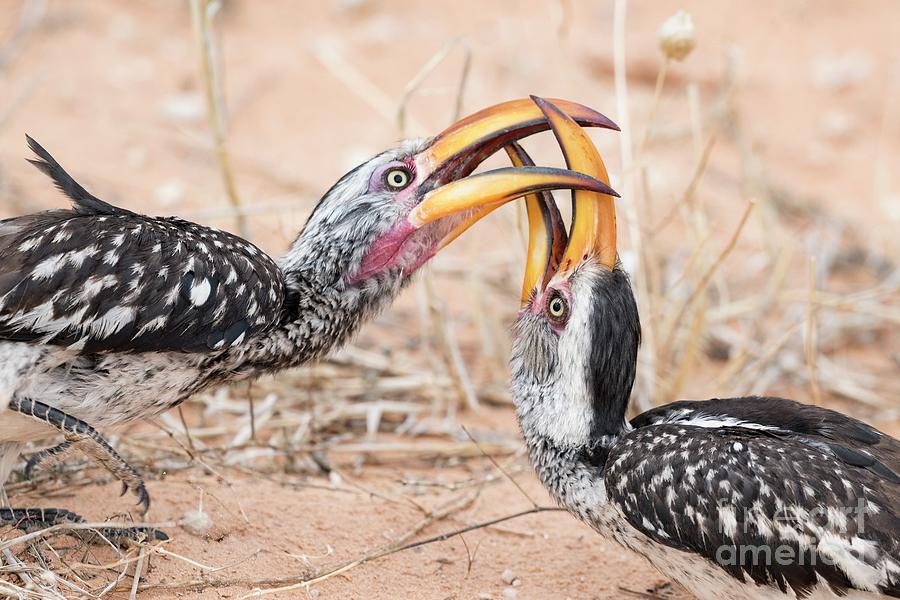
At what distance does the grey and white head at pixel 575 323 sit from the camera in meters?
3.15

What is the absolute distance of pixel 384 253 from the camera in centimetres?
353

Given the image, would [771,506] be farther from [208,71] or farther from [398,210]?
[208,71]

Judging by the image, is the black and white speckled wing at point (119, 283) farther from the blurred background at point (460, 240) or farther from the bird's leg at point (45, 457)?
the blurred background at point (460, 240)

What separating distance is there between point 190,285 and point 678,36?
79.0 inches

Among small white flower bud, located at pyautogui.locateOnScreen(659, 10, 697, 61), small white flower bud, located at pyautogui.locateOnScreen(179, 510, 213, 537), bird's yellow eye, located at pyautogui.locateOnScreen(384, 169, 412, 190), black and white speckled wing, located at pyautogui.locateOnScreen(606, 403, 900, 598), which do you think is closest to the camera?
black and white speckled wing, located at pyautogui.locateOnScreen(606, 403, 900, 598)

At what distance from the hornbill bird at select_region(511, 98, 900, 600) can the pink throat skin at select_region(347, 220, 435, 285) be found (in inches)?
16.9

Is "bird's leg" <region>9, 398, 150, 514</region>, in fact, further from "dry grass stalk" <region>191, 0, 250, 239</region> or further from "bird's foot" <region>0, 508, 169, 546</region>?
"dry grass stalk" <region>191, 0, 250, 239</region>

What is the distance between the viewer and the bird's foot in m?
3.28

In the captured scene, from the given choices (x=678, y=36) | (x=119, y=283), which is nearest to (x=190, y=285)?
(x=119, y=283)

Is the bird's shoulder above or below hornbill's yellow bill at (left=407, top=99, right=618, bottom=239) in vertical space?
below

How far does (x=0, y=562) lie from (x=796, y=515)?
224 centimetres

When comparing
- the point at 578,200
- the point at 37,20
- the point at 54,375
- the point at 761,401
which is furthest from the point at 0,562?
the point at 37,20

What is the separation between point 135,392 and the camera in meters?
3.05

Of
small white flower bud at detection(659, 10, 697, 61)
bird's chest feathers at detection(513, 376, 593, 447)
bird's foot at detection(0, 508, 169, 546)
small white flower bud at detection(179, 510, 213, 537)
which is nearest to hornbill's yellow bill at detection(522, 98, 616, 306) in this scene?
bird's chest feathers at detection(513, 376, 593, 447)
